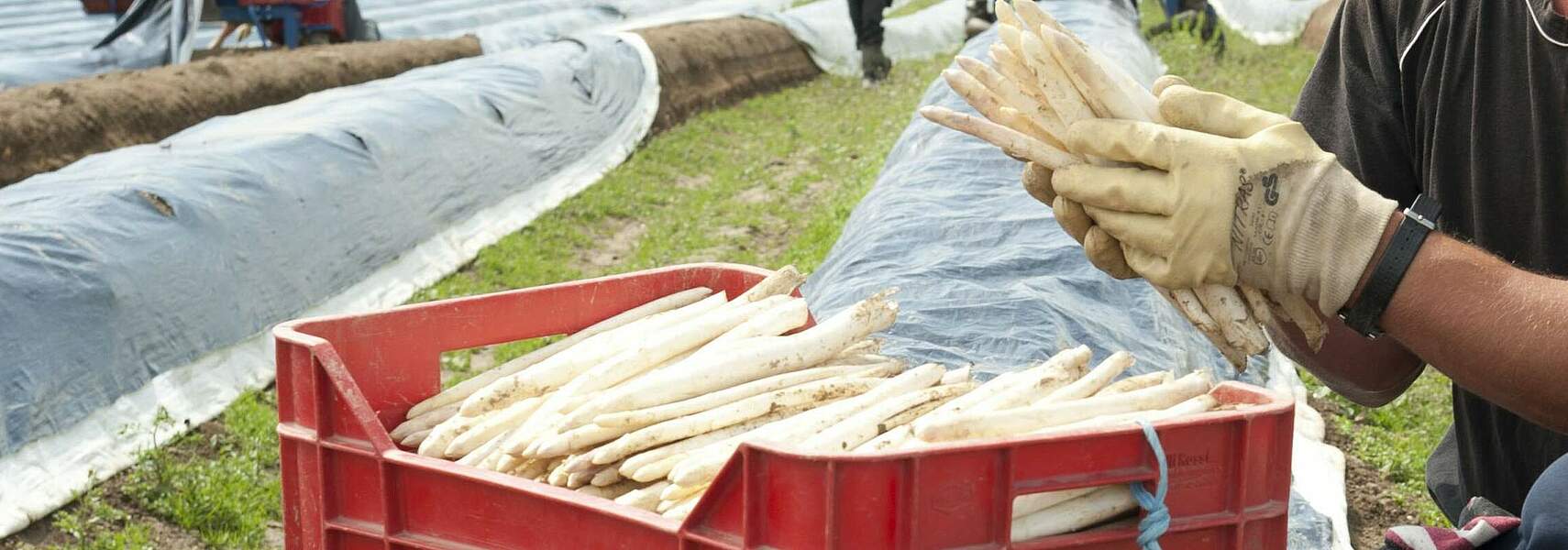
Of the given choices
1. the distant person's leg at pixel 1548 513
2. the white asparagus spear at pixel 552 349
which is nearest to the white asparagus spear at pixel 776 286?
the white asparagus spear at pixel 552 349

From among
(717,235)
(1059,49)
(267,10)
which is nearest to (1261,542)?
(1059,49)

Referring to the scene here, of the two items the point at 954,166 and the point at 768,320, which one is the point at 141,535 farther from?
the point at 954,166

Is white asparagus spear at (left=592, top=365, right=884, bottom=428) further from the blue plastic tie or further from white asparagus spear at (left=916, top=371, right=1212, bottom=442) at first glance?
the blue plastic tie

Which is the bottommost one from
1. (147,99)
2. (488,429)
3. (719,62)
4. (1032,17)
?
(719,62)

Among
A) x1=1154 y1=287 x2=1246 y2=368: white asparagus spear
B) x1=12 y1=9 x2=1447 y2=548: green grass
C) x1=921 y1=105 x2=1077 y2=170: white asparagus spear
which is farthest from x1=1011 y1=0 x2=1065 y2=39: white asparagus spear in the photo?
x1=12 y1=9 x2=1447 y2=548: green grass

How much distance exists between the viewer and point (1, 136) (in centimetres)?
668

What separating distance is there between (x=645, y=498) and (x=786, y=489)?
28cm

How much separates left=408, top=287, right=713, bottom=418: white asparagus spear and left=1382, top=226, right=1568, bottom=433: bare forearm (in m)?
1.06

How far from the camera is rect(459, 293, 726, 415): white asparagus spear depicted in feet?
6.21

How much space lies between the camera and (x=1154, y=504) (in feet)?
4.79

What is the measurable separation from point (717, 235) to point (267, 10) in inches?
246

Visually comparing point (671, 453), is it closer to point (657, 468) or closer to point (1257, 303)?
point (657, 468)

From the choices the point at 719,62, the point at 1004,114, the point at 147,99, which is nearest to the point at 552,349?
the point at 1004,114

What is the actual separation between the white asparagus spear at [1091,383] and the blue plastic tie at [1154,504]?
199 mm
